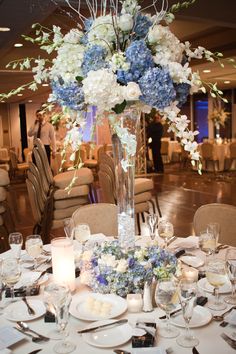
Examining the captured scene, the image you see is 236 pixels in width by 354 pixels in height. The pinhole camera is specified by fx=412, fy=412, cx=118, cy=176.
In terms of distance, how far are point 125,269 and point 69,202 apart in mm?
2923

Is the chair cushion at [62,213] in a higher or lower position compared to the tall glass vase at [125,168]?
lower

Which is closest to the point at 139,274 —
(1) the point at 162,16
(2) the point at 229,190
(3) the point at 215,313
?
(3) the point at 215,313

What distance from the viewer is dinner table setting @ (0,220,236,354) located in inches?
54.3

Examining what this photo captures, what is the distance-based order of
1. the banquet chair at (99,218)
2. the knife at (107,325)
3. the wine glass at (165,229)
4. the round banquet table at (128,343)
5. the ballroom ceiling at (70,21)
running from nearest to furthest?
1. the round banquet table at (128,343)
2. the knife at (107,325)
3. the wine glass at (165,229)
4. the banquet chair at (99,218)
5. the ballroom ceiling at (70,21)

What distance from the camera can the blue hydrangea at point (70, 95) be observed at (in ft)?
5.76

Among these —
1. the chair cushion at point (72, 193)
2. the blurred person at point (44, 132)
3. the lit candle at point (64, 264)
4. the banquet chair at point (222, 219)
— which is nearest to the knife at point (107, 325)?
the lit candle at point (64, 264)

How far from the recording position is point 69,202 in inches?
181

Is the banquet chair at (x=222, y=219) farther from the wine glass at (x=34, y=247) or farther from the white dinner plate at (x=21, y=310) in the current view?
the white dinner plate at (x=21, y=310)

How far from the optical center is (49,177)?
4.39 metres

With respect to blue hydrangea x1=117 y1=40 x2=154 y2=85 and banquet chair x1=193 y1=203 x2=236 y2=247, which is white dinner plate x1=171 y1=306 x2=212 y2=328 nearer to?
blue hydrangea x1=117 y1=40 x2=154 y2=85

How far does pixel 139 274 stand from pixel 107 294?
0.16 m

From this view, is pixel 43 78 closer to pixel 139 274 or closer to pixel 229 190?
pixel 139 274

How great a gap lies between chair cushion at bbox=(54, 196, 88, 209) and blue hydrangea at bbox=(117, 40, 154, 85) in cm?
288

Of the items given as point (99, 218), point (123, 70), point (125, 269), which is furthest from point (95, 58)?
point (99, 218)
